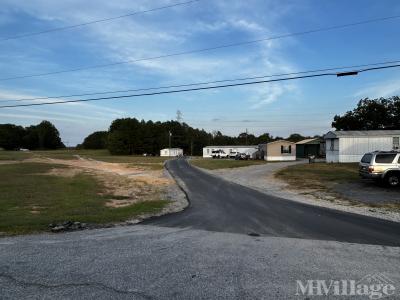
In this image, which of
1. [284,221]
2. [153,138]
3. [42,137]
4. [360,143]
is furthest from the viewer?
[42,137]

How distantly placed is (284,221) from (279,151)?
51.8 meters

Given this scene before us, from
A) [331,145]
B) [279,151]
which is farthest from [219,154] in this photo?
[331,145]

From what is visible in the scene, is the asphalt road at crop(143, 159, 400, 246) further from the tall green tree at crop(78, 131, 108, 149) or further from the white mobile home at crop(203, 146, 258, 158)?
the tall green tree at crop(78, 131, 108, 149)

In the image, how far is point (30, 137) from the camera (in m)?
177

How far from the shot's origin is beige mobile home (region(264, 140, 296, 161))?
6241 cm

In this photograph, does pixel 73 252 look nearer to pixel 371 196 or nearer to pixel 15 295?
pixel 15 295

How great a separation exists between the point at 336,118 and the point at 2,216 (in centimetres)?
7423

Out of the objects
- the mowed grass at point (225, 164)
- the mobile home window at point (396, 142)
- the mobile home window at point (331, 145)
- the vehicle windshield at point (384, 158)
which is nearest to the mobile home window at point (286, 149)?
the mowed grass at point (225, 164)

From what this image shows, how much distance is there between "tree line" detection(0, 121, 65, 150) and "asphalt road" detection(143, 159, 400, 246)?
169483mm

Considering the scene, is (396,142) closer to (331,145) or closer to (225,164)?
(331,145)

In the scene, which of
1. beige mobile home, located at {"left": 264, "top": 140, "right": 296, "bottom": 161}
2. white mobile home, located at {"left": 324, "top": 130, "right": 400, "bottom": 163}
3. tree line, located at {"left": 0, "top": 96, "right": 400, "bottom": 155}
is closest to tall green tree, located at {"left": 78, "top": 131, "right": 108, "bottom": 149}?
tree line, located at {"left": 0, "top": 96, "right": 400, "bottom": 155}

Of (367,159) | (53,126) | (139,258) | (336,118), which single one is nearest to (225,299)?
(139,258)

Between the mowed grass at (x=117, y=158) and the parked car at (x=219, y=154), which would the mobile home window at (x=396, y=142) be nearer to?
the mowed grass at (x=117, y=158)

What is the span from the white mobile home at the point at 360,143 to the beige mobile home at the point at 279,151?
17.5 meters
